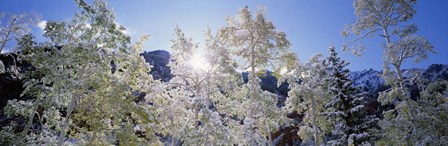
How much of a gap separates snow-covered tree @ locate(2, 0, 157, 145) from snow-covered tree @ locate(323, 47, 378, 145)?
40.2ft

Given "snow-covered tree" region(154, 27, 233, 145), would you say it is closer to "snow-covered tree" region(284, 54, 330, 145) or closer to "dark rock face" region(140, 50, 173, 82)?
"snow-covered tree" region(284, 54, 330, 145)

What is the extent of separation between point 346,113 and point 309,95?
13.3 feet

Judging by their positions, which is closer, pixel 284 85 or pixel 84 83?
pixel 84 83

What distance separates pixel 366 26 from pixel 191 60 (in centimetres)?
940

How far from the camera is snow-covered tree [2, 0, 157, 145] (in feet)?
37.0

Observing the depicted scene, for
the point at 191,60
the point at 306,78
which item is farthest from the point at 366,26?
the point at 191,60

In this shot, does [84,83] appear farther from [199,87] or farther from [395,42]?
[395,42]

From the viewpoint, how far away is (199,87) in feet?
48.4

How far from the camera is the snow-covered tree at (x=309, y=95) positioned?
17219 millimetres

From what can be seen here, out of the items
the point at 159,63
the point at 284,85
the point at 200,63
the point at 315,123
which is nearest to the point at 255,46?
the point at 200,63

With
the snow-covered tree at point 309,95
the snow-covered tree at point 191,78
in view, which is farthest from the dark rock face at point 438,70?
the snow-covered tree at point 191,78

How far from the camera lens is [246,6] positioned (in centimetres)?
1582

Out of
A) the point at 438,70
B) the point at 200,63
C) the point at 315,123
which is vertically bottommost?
the point at 315,123

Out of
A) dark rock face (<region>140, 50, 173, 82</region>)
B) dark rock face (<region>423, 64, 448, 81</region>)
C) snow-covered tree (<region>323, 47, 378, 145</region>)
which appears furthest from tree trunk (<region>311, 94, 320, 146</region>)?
dark rock face (<region>423, 64, 448, 81</region>)
